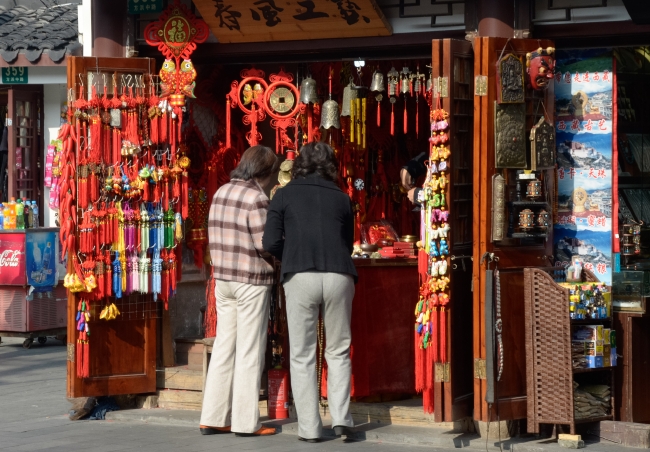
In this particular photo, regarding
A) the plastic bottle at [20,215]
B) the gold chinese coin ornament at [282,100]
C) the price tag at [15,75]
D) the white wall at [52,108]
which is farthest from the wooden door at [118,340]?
the white wall at [52,108]

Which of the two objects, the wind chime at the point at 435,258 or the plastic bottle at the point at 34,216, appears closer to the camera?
the wind chime at the point at 435,258

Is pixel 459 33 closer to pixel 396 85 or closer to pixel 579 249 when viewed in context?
pixel 396 85

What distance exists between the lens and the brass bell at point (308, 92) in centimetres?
862

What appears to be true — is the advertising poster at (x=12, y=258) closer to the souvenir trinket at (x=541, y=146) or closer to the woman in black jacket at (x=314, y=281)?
the woman in black jacket at (x=314, y=281)

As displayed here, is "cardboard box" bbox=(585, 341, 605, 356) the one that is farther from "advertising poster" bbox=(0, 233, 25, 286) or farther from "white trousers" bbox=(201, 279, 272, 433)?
"advertising poster" bbox=(0, 233, 25, 286)

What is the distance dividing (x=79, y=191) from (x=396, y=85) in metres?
2.49

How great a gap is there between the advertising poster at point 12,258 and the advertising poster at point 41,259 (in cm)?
6

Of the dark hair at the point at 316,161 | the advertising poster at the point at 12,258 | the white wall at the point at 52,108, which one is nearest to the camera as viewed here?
the dark hair at the point at 316,161

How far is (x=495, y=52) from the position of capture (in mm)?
7309

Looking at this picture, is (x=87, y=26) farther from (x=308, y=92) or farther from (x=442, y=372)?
(x=442, y=372)

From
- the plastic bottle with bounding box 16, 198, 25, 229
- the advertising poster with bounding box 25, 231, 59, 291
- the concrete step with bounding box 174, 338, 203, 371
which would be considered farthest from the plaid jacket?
the plastic bottle with bounding box 16, 198, 25, 229

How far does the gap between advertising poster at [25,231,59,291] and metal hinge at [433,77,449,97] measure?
6638 millimetres

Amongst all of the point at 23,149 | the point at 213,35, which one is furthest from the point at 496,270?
the point at 23,149

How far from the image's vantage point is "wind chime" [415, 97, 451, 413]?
24.0 feet
